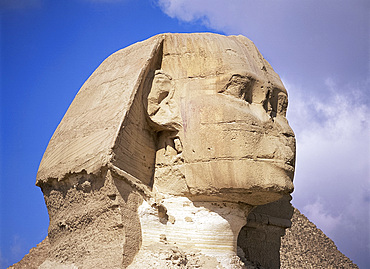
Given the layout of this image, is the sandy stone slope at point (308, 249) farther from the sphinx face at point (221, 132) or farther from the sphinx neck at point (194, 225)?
the sphinx face at point (221, 132)

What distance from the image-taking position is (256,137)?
7652 mm

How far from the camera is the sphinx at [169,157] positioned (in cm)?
731

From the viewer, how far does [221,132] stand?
758 centimetres

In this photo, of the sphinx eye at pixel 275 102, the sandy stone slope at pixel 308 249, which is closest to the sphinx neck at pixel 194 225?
the sphinx eye at pixel 275 102

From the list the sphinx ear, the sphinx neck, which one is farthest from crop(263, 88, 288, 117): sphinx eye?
the sphinx neck

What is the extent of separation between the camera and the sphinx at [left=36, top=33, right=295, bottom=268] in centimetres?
731

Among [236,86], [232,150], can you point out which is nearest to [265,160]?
[232,150]

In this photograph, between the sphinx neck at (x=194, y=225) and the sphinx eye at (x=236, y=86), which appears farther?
the sphinx eye at (x=236, y=86)

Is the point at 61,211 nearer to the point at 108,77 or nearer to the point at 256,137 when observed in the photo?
the point at 108,77

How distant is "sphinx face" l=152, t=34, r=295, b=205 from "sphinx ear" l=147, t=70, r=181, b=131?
0.01 metres

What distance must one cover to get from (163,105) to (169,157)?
60 cm

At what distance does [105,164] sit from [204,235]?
4.73ft

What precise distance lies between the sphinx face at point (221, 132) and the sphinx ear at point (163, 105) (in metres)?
0.01

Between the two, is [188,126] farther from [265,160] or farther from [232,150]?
[265,160]
